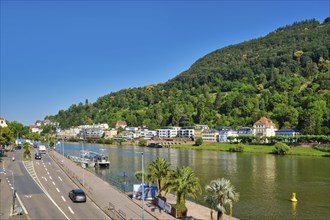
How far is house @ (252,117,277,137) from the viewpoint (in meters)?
178

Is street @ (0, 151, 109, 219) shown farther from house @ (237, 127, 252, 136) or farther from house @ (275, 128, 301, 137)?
house @ (237, 127, 252, 136)

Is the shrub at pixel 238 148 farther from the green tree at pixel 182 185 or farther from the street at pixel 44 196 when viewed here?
the green tree at pixel 182 185

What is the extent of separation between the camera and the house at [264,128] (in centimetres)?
17825

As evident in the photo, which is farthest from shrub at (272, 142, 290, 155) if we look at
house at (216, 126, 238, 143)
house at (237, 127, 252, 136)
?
house at (237, 127, 252, 136)

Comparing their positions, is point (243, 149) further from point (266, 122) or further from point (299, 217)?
point (299, 217)

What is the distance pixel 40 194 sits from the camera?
1767 inches

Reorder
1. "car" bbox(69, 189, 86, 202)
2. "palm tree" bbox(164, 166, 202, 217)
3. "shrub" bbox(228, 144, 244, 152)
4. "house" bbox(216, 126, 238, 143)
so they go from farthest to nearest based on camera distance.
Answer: "house" bbox(216, 126, 238, 143)
"shrub" bbox(228, 144, 244, 152)
"car" bbox(69, 189, 86, 202)
"palm tree" bbox(164, 166, 202, 217)

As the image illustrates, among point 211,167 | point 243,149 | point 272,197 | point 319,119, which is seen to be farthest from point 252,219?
point 319,119

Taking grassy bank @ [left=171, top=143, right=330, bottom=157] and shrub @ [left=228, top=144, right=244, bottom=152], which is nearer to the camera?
grassy bank @ [left=171, top=143, right=330, bottom=157]

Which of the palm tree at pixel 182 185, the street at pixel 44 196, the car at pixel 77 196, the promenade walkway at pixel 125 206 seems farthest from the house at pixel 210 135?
the palm tree at pixel 182 185

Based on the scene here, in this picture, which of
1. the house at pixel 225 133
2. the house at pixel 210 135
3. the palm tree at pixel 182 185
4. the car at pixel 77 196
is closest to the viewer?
the palm tree at pixel 182 185

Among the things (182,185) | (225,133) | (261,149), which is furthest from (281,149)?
(182,185)

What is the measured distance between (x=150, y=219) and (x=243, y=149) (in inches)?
4446

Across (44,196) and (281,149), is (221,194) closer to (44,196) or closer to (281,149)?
(44,196)
